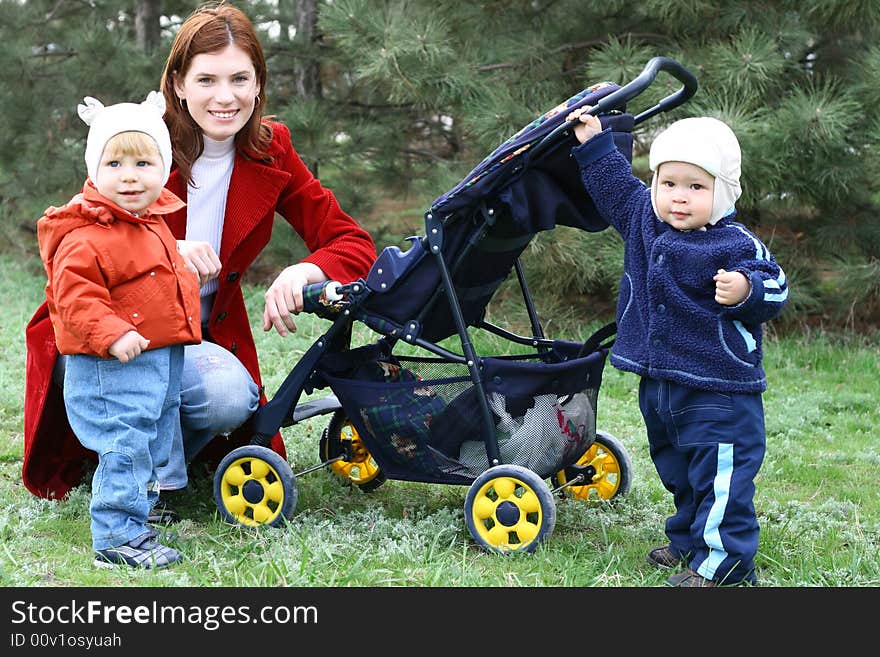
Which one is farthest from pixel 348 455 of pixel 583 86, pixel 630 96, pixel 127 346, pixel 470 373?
pixel 583 86

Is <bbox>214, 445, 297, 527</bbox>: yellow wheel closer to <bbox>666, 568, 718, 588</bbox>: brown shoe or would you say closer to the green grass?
the green grass

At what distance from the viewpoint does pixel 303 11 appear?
25.0 ft

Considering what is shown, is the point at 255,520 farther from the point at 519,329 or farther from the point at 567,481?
the point at 519,329

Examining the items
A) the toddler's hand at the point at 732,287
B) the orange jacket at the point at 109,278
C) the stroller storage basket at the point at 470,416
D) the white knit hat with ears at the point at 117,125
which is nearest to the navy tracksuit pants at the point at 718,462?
the toddler's hand at the point at 732,287

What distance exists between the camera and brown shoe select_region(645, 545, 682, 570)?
10.3 ft

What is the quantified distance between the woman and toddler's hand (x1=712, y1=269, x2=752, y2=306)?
1299mm

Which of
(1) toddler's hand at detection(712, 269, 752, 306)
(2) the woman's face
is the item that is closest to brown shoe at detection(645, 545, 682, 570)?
(1) toddler's hand at detection(712, 269, 752, 306)

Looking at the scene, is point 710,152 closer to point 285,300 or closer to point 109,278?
point 285,300

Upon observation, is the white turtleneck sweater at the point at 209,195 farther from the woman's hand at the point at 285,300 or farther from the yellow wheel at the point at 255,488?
the yellow wheel at the point at 255,488

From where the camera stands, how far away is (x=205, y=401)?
340 centimetres

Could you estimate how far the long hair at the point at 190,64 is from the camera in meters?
3.46

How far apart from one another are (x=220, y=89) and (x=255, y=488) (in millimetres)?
1242

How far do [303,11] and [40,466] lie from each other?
4.77m

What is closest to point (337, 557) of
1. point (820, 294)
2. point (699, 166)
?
point (699, 166)
